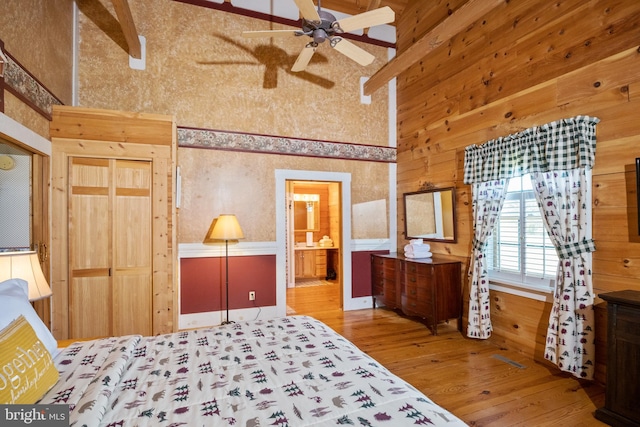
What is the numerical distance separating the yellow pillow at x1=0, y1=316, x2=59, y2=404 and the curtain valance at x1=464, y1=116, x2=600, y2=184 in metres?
3.62

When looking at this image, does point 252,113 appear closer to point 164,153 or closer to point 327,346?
point 164,153

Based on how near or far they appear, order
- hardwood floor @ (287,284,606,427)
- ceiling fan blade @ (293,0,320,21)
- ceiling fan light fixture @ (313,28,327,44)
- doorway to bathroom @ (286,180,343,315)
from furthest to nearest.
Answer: doorway to bathroom @ (286,180,343,315) < ceiling fan light fixture @ (313,28,327,44) < ceiling fan blade @ (293,0,320,21) < hardwood floor @ (287,284,606,427)

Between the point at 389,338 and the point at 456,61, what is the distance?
3.46m

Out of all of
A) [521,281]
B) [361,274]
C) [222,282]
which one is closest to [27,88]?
[222,282]

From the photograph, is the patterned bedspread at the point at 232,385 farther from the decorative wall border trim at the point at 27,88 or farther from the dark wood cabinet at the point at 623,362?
the decorative wall border trim at the point at 27,88

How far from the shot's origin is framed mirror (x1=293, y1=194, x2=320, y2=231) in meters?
7.53

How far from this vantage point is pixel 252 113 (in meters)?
4.39

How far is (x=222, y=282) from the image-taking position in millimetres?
4211

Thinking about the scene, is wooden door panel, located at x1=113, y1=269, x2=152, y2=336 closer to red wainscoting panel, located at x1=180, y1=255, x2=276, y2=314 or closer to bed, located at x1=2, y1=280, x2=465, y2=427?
red wainscoting panel, located at x1=180, y1=255, x2=276, y2=314

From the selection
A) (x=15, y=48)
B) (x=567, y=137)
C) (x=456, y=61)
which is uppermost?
(x=456, y=61)

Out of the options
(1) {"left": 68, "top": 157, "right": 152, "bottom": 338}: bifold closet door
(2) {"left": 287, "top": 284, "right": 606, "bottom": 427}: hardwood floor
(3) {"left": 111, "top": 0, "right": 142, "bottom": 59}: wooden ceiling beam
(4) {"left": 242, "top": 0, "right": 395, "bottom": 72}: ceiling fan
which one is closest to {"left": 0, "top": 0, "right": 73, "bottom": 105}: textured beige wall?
(3) {"left": 111, "top": 0, "right": 142, "bottom": 59}: wooden ceiling beam

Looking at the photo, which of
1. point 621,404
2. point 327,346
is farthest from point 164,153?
point 621,404

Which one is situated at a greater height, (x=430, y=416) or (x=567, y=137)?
(x=567, y=137)

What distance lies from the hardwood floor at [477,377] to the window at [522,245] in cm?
76
